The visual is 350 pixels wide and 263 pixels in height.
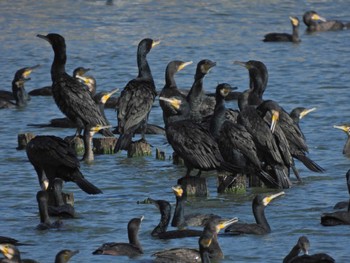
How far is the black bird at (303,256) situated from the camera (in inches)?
488

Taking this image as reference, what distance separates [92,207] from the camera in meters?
16.2

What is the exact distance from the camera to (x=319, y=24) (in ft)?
111

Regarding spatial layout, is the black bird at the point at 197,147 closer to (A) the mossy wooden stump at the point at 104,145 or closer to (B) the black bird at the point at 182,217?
(B) the black bird at the point at 182,217

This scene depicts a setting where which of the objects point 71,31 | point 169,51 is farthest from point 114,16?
point 169,51

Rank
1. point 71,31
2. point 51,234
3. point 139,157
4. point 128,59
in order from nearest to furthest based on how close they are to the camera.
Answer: point 51,234
point 139,157
point 128,59
point 71,31

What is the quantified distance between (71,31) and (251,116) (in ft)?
53.6

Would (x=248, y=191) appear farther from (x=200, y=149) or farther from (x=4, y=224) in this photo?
(x=4, y=224)

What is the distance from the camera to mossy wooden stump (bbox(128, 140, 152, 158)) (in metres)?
19.1

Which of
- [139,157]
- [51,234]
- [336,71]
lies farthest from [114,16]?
[51,234]

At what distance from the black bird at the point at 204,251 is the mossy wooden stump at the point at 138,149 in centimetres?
530

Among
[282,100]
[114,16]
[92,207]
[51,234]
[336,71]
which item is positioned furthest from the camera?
[114,16]

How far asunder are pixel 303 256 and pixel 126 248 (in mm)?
2019

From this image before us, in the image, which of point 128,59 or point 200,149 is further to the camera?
point 128,59

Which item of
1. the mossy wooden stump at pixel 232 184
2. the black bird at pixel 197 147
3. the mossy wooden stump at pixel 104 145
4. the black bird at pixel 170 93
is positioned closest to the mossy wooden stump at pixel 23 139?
the mossy wooden stump at pixel 104 145
